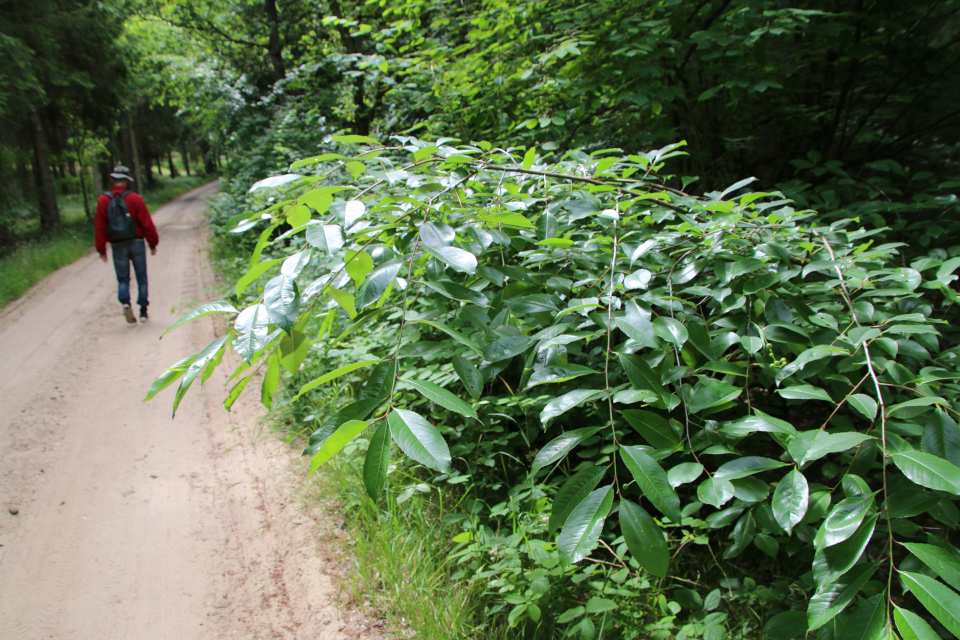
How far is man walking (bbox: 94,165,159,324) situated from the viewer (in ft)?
22.3

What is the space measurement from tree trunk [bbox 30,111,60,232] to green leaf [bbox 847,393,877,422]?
1957cm

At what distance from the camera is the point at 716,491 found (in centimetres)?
131

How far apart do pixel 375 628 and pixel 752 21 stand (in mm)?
4331

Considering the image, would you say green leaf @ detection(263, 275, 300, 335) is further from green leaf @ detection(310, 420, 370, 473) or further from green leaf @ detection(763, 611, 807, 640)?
green leaf @ detection(763, 611, 807, 640)

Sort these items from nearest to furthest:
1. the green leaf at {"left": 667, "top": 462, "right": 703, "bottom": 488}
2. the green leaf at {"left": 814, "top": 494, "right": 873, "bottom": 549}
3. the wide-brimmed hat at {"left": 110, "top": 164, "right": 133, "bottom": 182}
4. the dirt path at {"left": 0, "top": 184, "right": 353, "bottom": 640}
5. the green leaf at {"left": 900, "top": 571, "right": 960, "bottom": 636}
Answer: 1. the green leaf at {"left": 900, "top": 571, "right": 960, "bottom": 636}
2. the green leaf at {"left": 814, "top": 494, "right": 873, "bottom": 549}
3. the green leaf at {"left": 667, "top": 462, "right": 703, "bottom": 488}
4. the dirt path at {"left": 0, "top": 184, "right": 353, "bottom": 640}
5. the wide-brimmed hat at {"left": 110, "top": 164, "right": 133, "bottom": 182}

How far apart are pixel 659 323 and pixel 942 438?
69 centimetres

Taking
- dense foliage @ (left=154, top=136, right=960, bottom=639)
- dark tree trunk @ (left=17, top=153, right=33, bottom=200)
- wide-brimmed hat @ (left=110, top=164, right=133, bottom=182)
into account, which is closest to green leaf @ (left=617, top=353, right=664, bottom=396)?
dense foliage @ (left=154, top=136, right=960, bottom=639)

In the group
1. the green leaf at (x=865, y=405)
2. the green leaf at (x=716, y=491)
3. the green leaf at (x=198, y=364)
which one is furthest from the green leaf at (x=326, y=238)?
the green leaf at (x=865, y=405)

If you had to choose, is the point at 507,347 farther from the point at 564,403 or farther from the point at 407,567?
the point at 407,567

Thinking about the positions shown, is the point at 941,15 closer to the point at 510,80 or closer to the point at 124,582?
the point at 510,80

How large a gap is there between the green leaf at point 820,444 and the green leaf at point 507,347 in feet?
2.31

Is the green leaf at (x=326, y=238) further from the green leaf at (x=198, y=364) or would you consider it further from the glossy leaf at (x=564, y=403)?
the glossy leaf at (x=564, y=403)

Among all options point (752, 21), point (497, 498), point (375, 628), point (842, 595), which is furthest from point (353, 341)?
point (752, 21)

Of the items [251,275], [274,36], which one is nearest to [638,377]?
[251,275]
